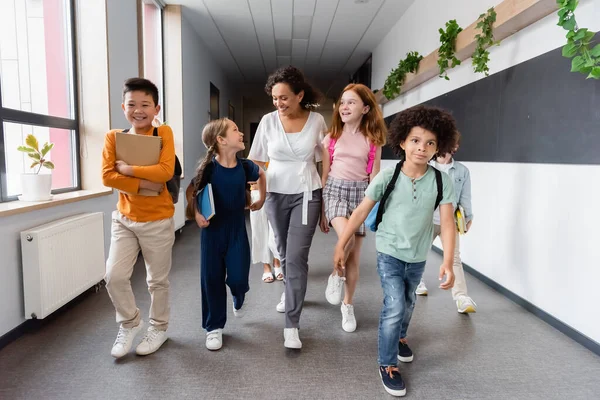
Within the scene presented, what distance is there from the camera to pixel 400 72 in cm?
528

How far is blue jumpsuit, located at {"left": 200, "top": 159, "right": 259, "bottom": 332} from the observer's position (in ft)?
6.70

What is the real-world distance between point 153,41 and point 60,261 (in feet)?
12.5

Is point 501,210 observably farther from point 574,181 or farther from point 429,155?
point 429,155

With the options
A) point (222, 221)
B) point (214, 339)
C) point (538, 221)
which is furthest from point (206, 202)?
point (538, 221)

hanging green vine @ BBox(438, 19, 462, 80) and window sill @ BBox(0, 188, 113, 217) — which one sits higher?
hanging green vine @ BBox(438, 19, 462, 80)

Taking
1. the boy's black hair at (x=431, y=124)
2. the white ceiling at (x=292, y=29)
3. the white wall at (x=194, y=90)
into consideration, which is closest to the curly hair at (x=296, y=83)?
the boy's black hair at (x=431, y=124)

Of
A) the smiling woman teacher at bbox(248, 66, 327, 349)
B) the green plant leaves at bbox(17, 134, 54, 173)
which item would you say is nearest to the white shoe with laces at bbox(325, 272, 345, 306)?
the smiling woman teacher at bbox(248, 66, 327, 349)

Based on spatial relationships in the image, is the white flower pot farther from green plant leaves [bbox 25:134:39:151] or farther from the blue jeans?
the blue jeans

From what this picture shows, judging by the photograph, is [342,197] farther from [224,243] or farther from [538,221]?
[538,221]

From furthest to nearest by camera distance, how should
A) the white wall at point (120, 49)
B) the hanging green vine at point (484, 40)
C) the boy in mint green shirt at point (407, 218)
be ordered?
the white wall at point (120, 49), the hanging green vine at point (484, 40), the boy in mint green shirt at point (407, 218)

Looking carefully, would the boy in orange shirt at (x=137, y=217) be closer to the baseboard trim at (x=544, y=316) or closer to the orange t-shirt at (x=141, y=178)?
the orange t-shirt at (x=141, y=178)

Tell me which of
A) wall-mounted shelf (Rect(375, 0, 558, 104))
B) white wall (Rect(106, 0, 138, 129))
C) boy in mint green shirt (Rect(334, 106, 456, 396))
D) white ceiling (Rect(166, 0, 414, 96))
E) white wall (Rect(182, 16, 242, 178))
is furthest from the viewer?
white wall (Rect(182, 16, 242, 178))

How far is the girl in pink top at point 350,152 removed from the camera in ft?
7.16

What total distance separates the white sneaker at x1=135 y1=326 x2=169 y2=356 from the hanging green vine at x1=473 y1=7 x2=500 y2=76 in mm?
3025
